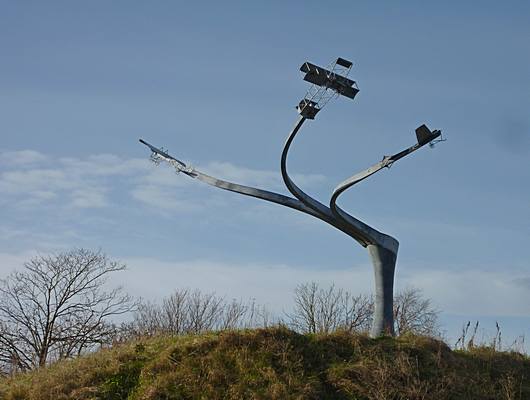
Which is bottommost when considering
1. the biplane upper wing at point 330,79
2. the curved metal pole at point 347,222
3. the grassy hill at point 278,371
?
the grassy hill at point 278,371

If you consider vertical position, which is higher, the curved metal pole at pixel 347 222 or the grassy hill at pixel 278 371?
the curved metal pole at pixel 347 222

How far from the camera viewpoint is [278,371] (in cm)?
1281

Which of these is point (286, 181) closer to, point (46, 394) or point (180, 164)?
point (180, 164)

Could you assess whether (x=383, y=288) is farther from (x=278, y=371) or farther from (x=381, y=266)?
(x=278, y=371)

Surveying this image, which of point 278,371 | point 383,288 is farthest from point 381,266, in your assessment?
point 278,371

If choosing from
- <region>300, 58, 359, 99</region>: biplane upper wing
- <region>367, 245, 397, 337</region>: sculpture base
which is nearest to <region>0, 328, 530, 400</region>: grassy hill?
<region>367, 245, 397, 337</region>: sculpture base

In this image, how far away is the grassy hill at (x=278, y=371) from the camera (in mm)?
12445

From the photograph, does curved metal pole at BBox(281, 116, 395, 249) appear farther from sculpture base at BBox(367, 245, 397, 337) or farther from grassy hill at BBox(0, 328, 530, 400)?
grassy hill at BBox(0, 328, 530, 400)

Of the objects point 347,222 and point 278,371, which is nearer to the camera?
point 278,371

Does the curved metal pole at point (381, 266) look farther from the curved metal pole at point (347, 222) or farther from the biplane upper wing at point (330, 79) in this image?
the biplane upper wing at point (330, 79)

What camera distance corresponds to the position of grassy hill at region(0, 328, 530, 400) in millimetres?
12445

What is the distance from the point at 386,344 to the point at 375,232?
3.32 metres

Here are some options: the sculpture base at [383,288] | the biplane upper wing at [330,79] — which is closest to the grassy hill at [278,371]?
the sculpture base at [383,288]

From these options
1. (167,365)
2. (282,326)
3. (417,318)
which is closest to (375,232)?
(282,326)
